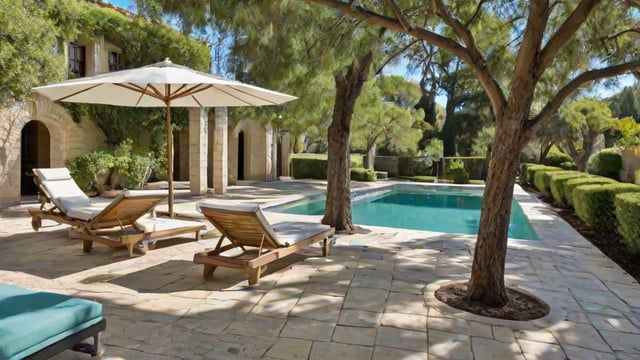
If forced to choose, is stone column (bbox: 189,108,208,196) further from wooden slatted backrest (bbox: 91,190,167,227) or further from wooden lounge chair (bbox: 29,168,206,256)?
wooden slatted backrest (bbox: 91,190,167,227)

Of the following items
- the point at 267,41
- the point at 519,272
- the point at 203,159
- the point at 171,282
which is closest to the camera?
the point at 171,282

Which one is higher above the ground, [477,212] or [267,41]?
[267,41]

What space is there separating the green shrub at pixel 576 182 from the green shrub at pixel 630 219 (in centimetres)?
321

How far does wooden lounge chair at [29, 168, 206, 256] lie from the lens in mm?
5844

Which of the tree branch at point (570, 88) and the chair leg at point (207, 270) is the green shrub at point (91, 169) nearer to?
the chair leg at point (207, 270)

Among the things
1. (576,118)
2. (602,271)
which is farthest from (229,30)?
(576,118)

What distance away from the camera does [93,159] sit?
12.6m

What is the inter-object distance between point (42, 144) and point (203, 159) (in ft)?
19.4

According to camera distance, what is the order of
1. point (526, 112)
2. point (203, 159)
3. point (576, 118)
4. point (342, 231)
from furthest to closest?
point (576, 118), point (203, 159), point (342, 231), point (526, 112)

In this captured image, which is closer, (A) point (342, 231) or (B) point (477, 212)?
(A) point (342, 231)

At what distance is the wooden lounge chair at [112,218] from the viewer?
230 inches

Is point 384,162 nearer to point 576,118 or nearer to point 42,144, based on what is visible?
point 576,118

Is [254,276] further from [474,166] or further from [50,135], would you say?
[474,166]

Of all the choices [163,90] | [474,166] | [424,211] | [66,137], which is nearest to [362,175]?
[424,211]
